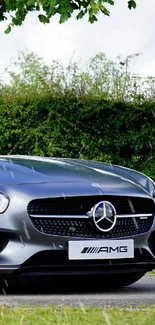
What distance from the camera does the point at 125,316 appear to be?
5574 mm

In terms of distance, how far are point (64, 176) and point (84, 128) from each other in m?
9.62

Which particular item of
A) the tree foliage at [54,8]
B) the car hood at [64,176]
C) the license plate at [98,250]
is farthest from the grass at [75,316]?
the tree foliage at [54,8]

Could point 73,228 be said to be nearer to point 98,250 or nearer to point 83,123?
point 98,250

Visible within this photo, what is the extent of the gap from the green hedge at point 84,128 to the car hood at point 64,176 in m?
8.77

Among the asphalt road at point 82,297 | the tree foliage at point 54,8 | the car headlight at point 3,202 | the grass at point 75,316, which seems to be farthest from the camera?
the tree foliage at point 54,8

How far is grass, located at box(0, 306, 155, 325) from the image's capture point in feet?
16.9

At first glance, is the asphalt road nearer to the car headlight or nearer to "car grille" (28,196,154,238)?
"car grille" (28,196,154,238)

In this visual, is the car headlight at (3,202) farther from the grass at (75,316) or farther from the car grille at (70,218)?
the grass at (75,316)

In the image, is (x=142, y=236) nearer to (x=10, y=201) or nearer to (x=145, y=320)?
(x=10, y=201)

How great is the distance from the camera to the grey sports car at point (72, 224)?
7109 millimetres

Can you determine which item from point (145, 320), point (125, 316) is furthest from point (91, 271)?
point (145, 320)

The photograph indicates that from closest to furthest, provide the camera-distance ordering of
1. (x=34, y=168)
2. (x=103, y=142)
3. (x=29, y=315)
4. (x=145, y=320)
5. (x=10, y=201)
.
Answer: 1. (x=145, y=320)
2. (x=29, y=315)
3. (x=10, y=201)
4. (x=34, y=168)
5. (x=103, y=142)

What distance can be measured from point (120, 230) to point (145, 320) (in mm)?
2436

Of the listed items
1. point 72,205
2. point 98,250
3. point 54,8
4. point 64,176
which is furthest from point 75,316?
point 54,8
